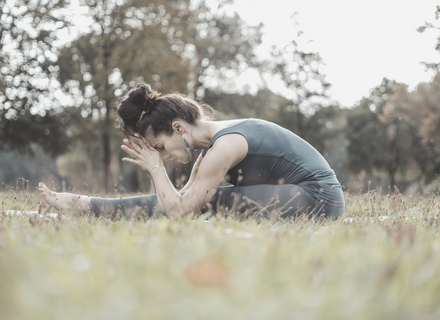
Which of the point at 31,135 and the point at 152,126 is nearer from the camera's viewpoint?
the point at 152,126

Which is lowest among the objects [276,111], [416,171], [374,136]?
[416,171]

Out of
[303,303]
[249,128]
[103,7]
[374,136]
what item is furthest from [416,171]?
[303,303]

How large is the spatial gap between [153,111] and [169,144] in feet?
1.10

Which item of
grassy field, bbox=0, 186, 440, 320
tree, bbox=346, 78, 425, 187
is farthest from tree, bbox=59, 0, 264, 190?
tree, bbox=346, 78, 425, 187

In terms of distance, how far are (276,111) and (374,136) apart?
978cm

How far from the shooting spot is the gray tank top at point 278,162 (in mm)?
3312

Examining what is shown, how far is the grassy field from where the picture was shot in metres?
0.93

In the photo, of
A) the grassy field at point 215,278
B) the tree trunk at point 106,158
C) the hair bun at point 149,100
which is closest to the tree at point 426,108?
the tree trunk at point 106,158

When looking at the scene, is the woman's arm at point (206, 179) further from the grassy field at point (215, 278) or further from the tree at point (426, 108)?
the tree at point (426, 108)

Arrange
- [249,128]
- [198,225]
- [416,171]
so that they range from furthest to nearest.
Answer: [416,171], [249,128], [198,225]

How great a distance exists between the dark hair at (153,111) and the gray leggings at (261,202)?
661mm

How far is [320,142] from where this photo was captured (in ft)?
78.7

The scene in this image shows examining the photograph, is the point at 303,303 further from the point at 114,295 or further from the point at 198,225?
the point at 198,225

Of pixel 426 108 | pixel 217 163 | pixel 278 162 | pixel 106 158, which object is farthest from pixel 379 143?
pixel 217 163
